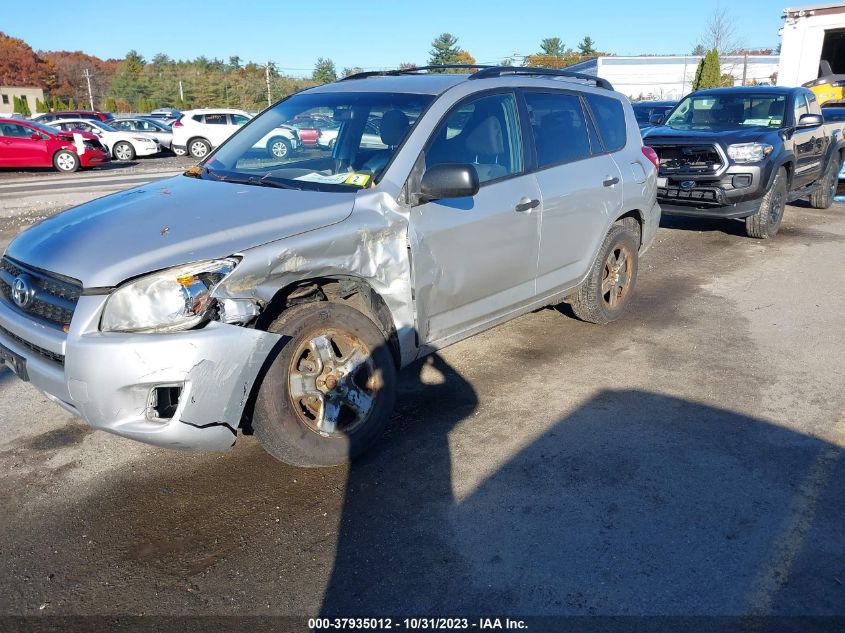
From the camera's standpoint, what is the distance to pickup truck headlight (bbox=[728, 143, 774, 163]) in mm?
8992

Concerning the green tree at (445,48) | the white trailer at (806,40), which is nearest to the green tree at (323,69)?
the green tree at (445,48)

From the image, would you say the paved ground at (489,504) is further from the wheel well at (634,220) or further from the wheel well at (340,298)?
the wheel well at (634,220)

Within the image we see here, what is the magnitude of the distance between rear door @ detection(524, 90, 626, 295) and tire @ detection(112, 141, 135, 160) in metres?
23.2

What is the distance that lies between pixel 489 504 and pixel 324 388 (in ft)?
3.18

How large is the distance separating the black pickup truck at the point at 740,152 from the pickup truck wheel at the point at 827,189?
1155 mm

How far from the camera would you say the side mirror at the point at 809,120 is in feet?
31.8

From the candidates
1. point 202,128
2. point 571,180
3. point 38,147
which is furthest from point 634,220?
point 202,128

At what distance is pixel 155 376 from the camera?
2934mm

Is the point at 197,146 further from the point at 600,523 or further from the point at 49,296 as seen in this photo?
the point at 600,523

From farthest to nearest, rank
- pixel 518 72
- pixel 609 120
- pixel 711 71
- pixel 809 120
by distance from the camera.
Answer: pixel 711 71 < pixel 809 120 < pixel 609 120 < pixel 518 72

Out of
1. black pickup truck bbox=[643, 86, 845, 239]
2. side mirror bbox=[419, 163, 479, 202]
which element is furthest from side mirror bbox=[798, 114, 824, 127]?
side mirror bbox=[419, 163, 479, 202]

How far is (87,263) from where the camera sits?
308 centimetres

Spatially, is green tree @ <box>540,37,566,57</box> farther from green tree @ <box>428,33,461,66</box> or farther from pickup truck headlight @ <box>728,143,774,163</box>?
pickup truck headlight @ <box>728,143,774,163</box>

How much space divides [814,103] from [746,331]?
Answer: 6801 mm
